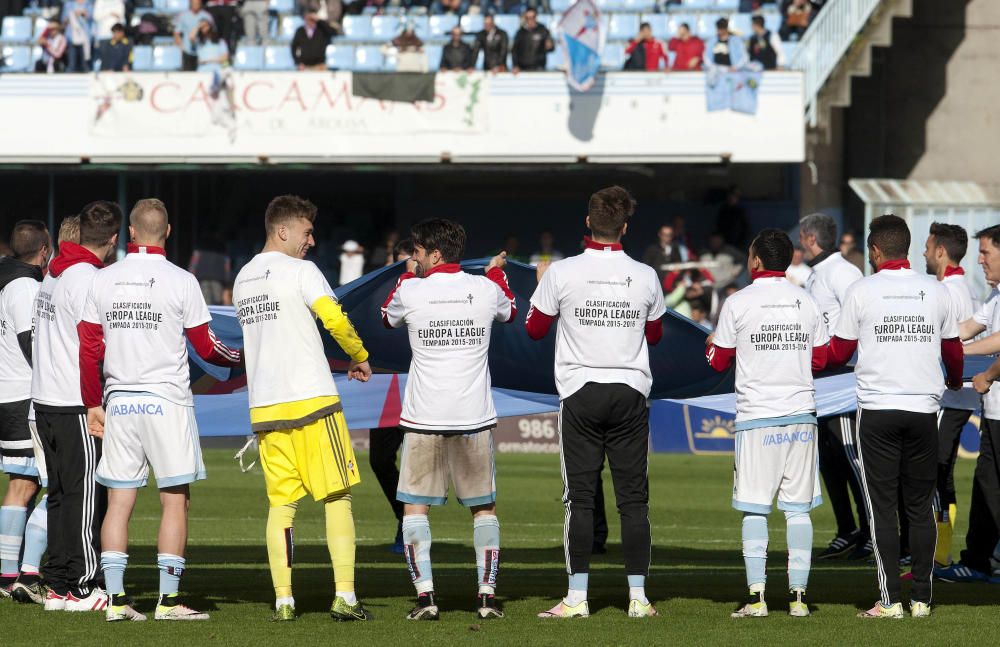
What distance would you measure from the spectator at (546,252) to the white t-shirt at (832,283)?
11697mm

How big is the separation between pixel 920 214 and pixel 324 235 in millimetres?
10288

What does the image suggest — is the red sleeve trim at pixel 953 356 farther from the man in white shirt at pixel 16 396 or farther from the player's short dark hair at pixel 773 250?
the man in white shirt at pixel 16 396

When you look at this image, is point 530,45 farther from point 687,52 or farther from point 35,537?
point 35,537

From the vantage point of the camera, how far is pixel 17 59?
24531mm

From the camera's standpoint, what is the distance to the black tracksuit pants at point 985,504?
8695 millimetres

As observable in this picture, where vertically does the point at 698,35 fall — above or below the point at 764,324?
above

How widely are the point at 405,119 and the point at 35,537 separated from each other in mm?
15680

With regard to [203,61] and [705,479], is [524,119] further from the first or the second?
[705,479]

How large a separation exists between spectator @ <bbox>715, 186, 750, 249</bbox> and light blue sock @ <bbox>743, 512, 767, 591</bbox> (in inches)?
651

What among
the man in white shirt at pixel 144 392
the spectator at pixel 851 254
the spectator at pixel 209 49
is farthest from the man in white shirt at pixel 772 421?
the spectator at pixel 209 49

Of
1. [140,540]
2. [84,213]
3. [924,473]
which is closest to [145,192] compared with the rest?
[140,540]

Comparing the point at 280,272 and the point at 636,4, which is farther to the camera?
the point at 636,4

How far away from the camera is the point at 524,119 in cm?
2303

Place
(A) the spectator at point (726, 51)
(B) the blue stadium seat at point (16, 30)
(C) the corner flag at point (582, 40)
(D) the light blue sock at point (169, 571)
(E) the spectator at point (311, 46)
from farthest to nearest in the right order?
(B) the blue stadium seat at point (16, 30) < (E) the spectator at point (311, 46) < (A) the spectator at point (726, 51) < (C) the corner flag at point (582, 40) < (D) the light blue sock at point (169, 571)
